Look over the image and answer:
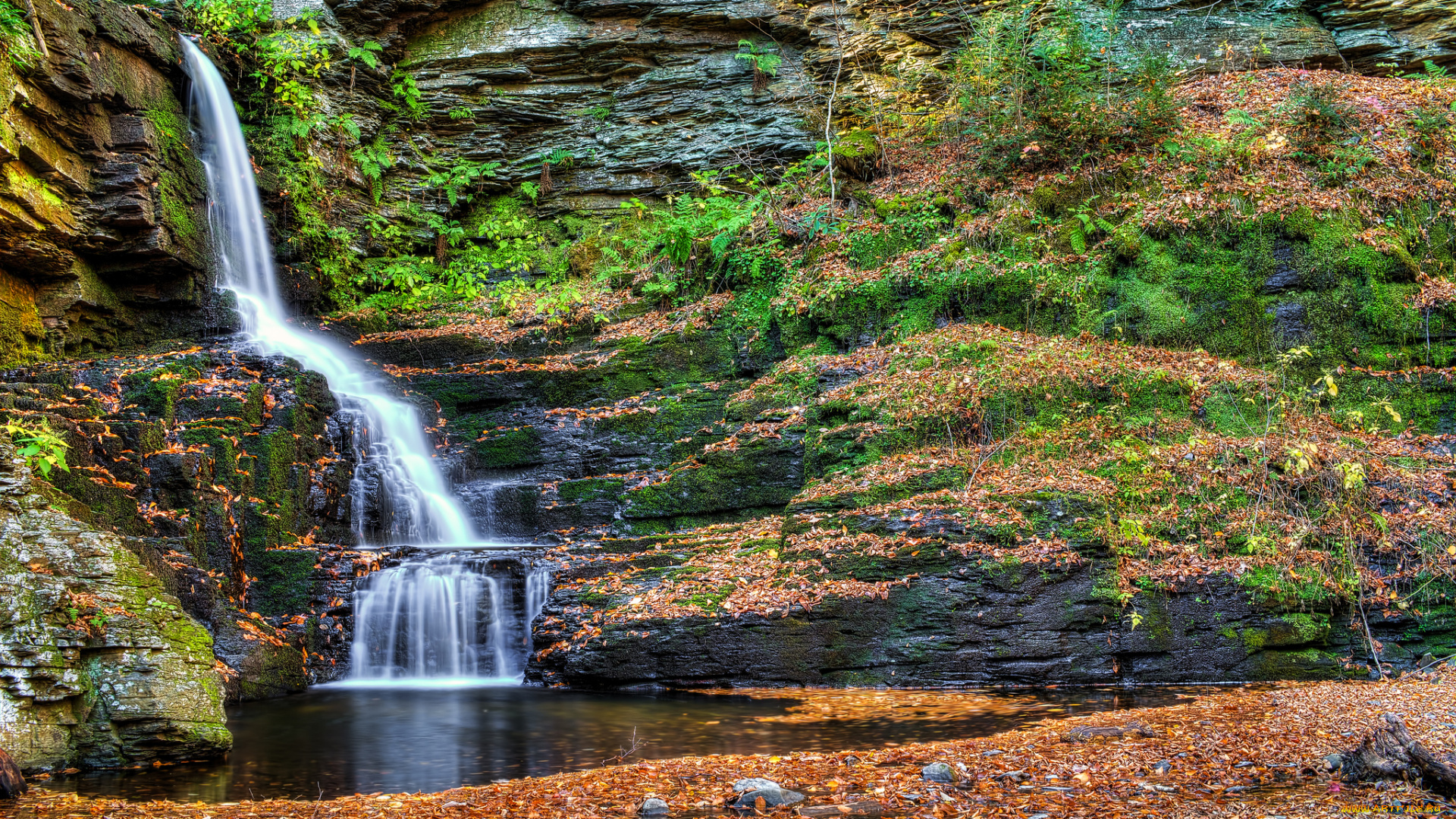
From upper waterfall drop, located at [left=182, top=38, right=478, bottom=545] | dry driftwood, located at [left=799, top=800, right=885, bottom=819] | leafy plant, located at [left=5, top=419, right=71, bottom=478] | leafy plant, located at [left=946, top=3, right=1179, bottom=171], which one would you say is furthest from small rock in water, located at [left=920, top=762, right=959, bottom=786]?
leafy plant, located at [left=946, top=3, right=1179, bottom=171]

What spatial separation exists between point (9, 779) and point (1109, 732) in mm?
5808

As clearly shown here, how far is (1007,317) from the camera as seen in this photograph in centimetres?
1093

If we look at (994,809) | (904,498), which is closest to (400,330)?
(904,498)

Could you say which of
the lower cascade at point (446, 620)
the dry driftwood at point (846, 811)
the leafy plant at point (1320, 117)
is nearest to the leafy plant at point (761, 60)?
the leafy plant at point (1320, 117)

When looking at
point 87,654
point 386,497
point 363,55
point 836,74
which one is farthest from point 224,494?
point 836,74

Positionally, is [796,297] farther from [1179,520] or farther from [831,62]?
[831,62]

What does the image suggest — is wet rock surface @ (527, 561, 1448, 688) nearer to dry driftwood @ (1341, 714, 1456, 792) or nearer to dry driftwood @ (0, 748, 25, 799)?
dry driftwood @ (1341, 714, 1456, 792)

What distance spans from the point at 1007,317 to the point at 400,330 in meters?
10.2

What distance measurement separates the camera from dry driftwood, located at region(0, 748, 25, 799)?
13.3ft

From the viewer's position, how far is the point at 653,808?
3.74 meters

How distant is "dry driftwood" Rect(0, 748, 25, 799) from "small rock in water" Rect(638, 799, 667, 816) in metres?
3.17

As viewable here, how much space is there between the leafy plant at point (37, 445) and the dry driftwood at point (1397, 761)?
7.96 metres

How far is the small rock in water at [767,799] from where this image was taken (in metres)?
3.75

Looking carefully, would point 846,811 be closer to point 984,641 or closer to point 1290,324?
point 984,641
